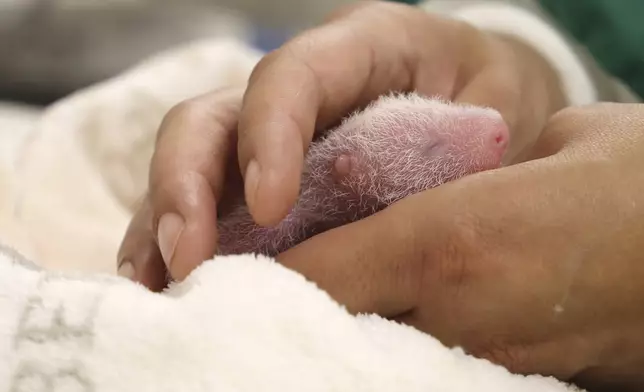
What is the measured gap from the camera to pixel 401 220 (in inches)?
17.6

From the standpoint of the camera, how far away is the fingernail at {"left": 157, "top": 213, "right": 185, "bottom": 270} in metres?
0.52

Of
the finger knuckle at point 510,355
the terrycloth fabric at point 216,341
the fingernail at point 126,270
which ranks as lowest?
the fingernail at point 126,270

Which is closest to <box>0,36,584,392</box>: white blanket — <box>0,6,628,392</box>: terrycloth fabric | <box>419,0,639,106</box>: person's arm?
<box>0,6,628,392</box>: terrycloth fabric

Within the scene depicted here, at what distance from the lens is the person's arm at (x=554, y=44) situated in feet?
3.39

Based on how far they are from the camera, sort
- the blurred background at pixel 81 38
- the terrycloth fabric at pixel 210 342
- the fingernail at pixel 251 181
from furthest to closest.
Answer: the blurred background at pixel 81 38 < the fingernail at pixel 251 181 < the terrycloth fabric at pixel 210 342

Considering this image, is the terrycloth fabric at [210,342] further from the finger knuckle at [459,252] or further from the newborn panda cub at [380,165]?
the newborn panda cub at [380,165]

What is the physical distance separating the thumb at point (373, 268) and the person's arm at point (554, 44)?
0.64 m

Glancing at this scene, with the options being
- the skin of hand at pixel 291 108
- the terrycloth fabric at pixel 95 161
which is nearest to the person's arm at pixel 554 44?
the skin of hand at pixel 291 108

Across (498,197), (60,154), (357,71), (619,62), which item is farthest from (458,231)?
(60,154)

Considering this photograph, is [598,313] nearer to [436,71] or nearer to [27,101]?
[436,71]

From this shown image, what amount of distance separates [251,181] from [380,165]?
0.10 metres

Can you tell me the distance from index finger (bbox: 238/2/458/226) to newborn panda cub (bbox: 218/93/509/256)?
37mm

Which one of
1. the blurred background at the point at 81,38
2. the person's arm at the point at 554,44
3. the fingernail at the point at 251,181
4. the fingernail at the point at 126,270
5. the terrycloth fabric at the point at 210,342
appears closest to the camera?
the terrycloth fabric at the point at 210,342

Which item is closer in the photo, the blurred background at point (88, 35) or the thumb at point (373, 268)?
the thumb at point (373, 268)
